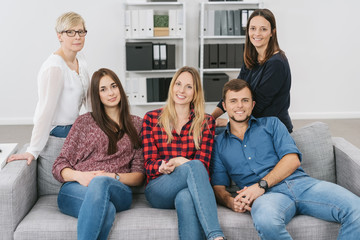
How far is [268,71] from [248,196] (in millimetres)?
750

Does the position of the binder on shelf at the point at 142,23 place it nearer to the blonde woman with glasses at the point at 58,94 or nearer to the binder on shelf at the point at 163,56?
the binder on shelf at the point at 163,56

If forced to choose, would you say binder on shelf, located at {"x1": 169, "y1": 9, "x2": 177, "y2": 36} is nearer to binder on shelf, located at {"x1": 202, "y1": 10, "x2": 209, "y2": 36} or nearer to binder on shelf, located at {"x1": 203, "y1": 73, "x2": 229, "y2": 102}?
binder on shelf, located at {"x1": 202, "y1": 10, "x2": 209, "y2": 36}

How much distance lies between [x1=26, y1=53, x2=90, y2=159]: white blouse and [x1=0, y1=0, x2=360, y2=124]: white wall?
2.95m

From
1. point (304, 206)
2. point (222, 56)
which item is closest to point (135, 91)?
point (222, 56)

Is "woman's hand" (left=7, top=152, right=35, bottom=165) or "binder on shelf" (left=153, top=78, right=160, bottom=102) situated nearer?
"woman's hand" (left=7, top=152, right=35, bottom=165)

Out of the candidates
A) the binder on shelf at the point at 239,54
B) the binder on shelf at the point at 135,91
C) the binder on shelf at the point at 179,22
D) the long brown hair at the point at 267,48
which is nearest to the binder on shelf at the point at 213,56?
the binder on shelf at the point at 239,54

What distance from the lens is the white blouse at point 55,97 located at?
7.96 ft

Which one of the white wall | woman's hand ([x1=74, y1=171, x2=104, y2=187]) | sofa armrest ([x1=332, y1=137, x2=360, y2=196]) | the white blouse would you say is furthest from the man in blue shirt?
the white wall

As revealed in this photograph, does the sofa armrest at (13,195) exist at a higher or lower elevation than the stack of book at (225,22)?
lower

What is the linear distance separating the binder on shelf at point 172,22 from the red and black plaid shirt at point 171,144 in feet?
9.93

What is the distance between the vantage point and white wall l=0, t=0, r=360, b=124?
17.6 ft

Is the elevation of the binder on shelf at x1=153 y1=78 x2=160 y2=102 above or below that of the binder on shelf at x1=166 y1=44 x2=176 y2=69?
below

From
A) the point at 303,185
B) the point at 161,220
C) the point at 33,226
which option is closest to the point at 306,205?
the point at 303,185

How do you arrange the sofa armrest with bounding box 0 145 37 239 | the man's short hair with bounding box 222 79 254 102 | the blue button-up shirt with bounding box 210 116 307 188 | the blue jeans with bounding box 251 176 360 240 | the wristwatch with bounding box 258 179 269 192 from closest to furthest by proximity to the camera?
the blue jeans with bounding box 251 176 360 240 → the sofa armrest with bounding box 0 145 37 239 → the wristwatch with bounding box 258 179 269 192 → the blue button-up shirt with bounding box 210 116 307 188 → the man's short hair with bounding box 222 79 254 102
